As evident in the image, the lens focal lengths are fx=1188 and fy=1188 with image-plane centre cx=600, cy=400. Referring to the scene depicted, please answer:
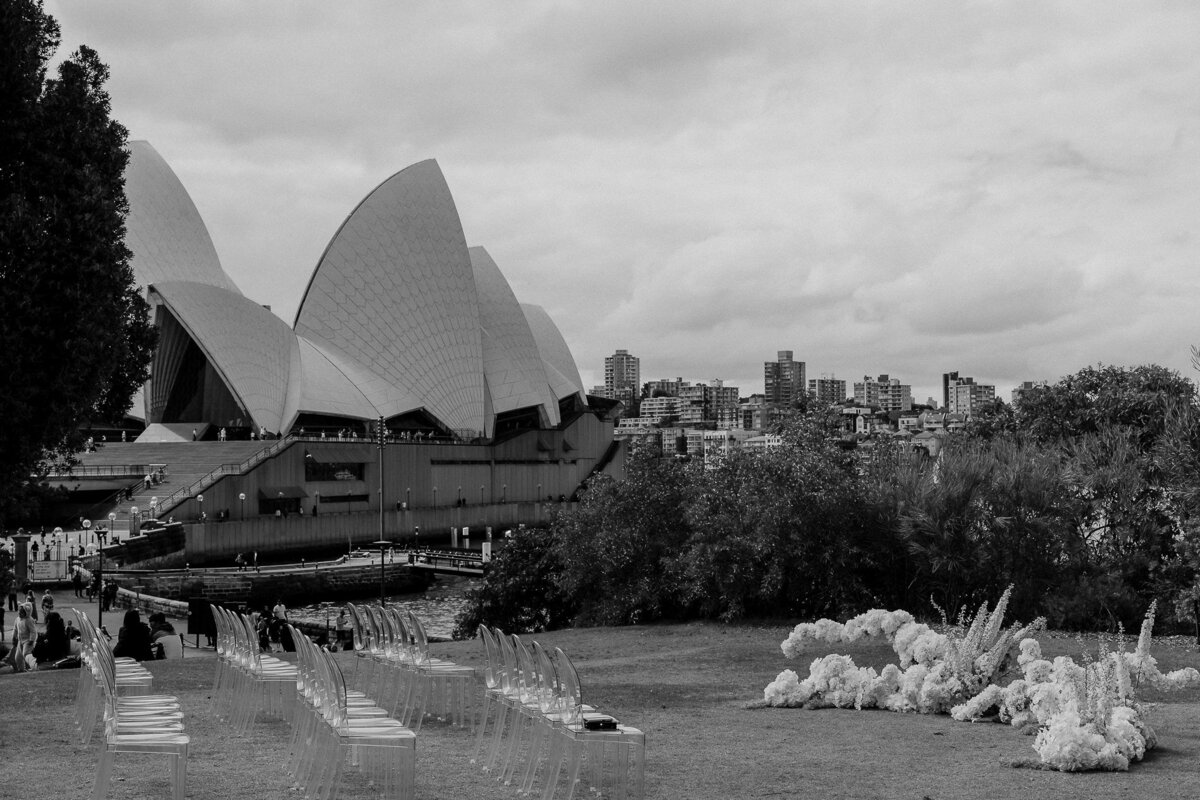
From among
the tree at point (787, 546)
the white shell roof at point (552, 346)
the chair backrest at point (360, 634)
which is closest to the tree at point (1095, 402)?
the tree at point (787, 546)

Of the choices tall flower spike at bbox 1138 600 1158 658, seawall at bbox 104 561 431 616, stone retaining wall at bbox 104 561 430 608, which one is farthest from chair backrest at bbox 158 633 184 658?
stone retaining wall at bbox 104 561 430 608

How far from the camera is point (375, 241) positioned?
6297 centimetres

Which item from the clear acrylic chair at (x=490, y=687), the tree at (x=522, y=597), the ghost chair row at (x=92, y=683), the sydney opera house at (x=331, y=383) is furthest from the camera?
the sydney opera house at (x=331, y=383)

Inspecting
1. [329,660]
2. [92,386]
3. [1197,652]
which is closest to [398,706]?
[329,660]

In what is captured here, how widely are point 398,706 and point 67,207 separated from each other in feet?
18.3

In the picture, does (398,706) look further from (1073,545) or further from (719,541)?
(1073,545)

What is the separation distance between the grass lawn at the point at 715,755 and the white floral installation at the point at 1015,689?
156 mm

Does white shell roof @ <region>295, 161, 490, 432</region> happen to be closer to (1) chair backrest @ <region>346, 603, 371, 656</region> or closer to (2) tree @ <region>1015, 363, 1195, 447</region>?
(2) tree @ <region>1015, 363, 1195, 447</region>

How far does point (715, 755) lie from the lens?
827 centimetres

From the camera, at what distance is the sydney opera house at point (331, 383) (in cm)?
5350

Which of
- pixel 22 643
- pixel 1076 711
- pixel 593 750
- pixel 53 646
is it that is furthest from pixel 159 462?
pixel 1076 711

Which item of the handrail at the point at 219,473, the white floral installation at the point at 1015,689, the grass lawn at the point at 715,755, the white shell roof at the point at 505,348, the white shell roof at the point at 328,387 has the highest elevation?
the white shell roof at the point at 505,348

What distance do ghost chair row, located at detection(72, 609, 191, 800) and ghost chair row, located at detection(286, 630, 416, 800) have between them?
738 mm

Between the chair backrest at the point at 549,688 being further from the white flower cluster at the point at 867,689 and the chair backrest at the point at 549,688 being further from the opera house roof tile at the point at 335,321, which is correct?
the opera house roof tile at the point at 335,321
